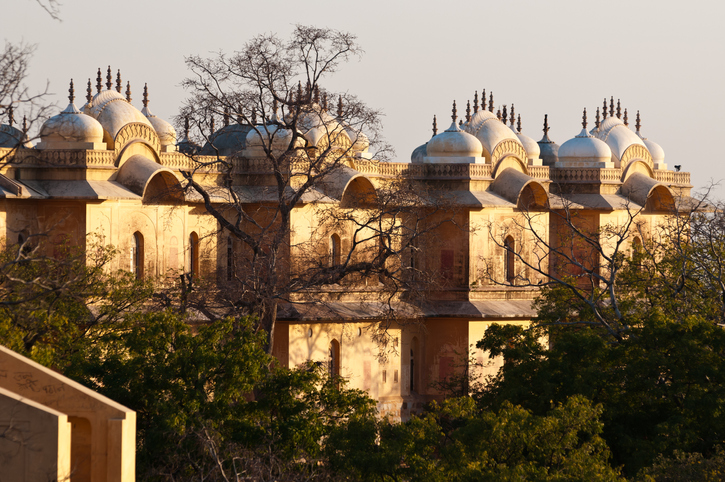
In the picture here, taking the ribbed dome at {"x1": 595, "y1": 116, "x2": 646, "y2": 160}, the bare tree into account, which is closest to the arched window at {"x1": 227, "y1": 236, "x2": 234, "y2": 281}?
the bare tree

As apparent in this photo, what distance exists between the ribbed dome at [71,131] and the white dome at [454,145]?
907 cm

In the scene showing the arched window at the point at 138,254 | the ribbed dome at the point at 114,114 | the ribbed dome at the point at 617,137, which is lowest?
the arched window at the point at 138,254

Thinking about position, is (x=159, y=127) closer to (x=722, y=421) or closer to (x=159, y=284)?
(x=159, y=284)

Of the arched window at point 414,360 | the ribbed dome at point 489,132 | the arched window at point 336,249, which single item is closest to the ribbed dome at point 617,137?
the ribbed dome at point 489,132

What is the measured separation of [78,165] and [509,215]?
11.3 metres

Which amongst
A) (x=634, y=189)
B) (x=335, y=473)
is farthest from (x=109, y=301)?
(x=634, y=189)

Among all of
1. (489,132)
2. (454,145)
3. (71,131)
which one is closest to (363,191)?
(454,145)

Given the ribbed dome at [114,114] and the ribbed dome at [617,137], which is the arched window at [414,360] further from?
the ribbed dome at [617,137]

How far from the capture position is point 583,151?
35.4 m

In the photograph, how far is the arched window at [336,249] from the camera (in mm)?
28719

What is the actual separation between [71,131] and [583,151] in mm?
15608

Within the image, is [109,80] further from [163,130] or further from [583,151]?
[583,151]

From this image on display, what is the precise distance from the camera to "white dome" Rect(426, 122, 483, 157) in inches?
1232

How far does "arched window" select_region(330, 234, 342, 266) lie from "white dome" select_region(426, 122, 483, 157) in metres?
4.04
